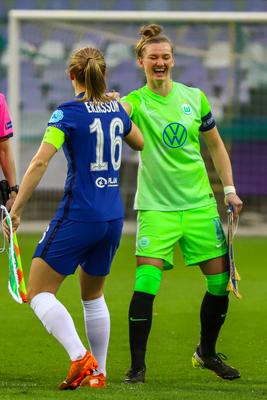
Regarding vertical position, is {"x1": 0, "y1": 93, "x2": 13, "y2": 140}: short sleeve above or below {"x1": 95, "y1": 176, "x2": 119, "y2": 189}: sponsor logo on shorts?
above

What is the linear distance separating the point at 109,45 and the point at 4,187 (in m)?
10.0

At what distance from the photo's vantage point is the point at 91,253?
21.5 feet

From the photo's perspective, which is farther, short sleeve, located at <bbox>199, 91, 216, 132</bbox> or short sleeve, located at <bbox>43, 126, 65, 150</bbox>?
short sleeve, located at <bbox>199, 91, 216, 132</bbox>

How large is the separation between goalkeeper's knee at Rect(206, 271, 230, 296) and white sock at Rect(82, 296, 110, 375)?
0.73 meters

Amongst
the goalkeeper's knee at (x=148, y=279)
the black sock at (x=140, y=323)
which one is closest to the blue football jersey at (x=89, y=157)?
the goalkeeper's knee at (x=148, y=279)

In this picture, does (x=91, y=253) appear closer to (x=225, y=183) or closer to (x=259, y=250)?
(x=225, y=183)

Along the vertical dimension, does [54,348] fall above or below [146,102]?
below

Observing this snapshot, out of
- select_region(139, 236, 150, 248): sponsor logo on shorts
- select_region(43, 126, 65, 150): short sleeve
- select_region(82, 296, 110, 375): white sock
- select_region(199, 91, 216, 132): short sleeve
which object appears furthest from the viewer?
select_region(199, 91, 216, 132): short sleeve

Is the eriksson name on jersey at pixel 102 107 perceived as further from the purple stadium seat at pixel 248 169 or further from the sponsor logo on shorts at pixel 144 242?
the purple stadium seat at pixel 248 169

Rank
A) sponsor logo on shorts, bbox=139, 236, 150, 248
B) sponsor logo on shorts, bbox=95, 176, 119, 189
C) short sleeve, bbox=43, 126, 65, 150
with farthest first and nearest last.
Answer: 1. sponsor logo on shorts, bbox=139, 236, 150, 248
2. sponsor logo on shorts, bbox=95, 176, 119, 189
3. short sleeve, bbox=43, 126, 65, 150

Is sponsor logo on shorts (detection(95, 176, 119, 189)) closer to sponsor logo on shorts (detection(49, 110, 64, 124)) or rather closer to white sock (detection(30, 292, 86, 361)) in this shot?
sponsor logo on shorts (detection(49, 110, 64, 124))

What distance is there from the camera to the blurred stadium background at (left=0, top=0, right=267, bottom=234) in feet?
56.1

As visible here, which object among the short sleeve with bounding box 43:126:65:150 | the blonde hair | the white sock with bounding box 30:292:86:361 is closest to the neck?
the blonde hair

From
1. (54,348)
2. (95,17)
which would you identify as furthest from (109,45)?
(54,348)
